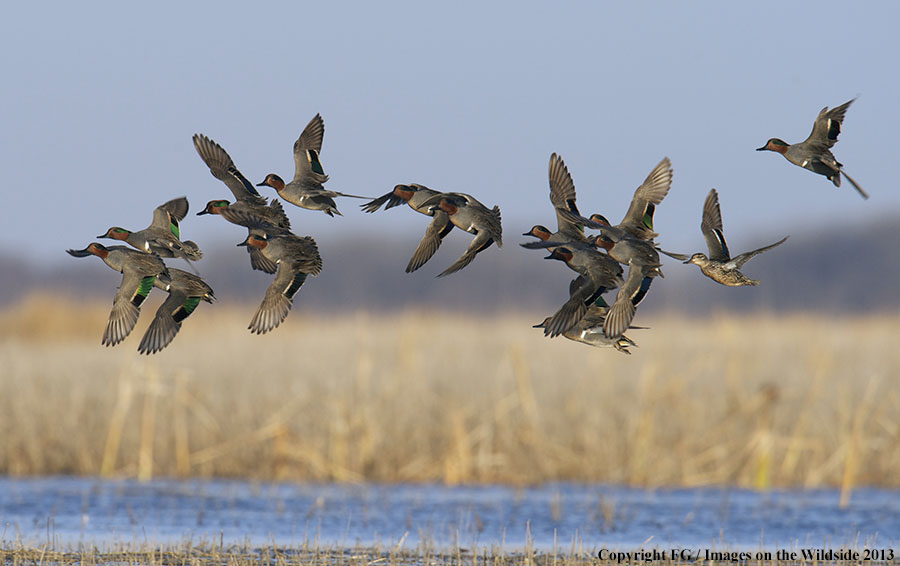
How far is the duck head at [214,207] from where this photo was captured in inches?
199

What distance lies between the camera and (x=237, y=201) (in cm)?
521

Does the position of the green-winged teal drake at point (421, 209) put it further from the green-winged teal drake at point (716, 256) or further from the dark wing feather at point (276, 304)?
the green-winged teal drake at point (716, 256)

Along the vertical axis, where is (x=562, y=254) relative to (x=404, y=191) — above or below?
below

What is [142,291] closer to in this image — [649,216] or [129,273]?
[129,273]

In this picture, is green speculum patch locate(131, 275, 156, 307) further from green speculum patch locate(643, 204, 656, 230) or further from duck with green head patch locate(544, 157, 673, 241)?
green speculum patch locate(643, 204, 656, 230)

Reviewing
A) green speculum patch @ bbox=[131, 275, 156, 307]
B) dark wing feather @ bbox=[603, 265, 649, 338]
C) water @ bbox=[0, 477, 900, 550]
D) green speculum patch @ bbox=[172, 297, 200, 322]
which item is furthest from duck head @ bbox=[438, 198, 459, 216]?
water @ bbox=[0, 477, 900, 550]

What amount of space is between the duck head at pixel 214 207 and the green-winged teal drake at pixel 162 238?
6.1 inches

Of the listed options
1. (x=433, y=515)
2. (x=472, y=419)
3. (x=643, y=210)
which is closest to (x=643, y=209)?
(x=643, y=210)

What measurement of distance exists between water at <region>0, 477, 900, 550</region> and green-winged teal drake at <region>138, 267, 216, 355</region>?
5.40m

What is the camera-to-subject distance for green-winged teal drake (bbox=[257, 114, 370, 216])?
5.14 meters

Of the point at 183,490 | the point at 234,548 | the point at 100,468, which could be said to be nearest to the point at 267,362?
the point at 100,468

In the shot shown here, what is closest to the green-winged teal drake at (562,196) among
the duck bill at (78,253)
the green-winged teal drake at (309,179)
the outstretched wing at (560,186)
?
the outstretched wing at (560,186)

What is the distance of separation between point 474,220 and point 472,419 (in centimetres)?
1318

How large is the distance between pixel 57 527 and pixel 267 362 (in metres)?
8.98
